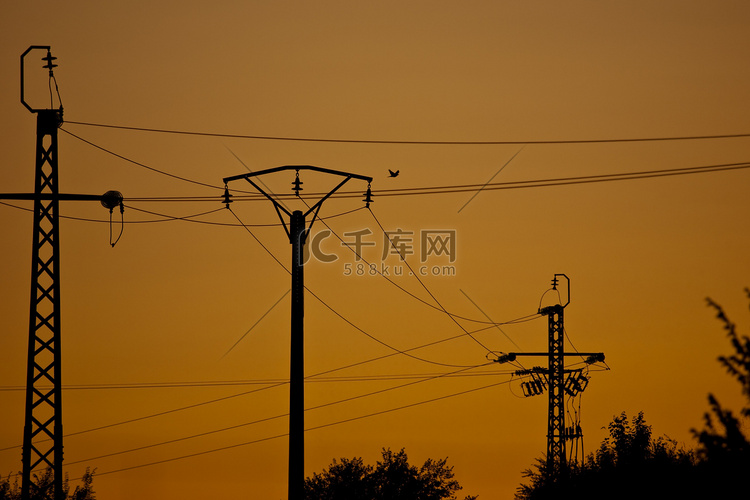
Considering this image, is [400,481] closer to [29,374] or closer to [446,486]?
[446,486]

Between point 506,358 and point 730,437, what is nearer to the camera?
point 730,437

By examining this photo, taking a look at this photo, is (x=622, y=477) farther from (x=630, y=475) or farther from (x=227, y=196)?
(x=227, y=196)

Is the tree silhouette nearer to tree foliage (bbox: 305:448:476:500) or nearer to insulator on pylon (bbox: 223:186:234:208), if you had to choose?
insulator on pylon (bbox: 223:186:234:208)

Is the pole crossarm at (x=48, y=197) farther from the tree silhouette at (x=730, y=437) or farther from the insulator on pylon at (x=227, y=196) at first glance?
the tree silhouette at (x=730, y=437)

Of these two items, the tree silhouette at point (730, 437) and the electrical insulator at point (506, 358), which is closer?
the tree silhouette at point (730, 437)

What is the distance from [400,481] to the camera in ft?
311

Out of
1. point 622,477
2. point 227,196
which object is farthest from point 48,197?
point 622,477

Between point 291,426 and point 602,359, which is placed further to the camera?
point 602,359

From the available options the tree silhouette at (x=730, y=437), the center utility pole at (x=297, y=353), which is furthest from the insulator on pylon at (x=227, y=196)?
the tree silhouette at (x=730, y=437)

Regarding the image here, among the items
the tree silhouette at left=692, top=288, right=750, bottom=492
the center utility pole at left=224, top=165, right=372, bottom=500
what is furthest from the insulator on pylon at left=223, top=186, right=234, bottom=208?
the tree silhouette at left=692, top=288, right=750, bottom=492

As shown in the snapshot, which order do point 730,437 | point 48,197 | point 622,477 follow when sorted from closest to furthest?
point 730,437 → point 48,197 → point 622,477

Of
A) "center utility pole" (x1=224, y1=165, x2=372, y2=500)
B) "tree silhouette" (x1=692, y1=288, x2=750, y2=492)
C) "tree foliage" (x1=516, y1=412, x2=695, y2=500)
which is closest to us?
"tree silhouette" (x1=692, y1=288, x2=750, y2=492)

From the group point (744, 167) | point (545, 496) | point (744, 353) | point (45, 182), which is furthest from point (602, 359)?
point (744, 353)

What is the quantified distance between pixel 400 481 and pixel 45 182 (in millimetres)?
61837
